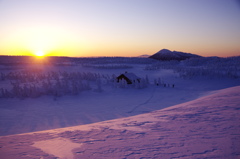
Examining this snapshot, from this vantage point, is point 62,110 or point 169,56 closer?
point 62,110

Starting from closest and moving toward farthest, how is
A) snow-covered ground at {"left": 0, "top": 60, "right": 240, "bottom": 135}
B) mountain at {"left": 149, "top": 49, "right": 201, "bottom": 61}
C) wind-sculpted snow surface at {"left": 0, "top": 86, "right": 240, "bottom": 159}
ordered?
1. wind-sculpted snow surface at {"left": 0, "top": 86, "right": 240, "bottom": 159}
2. snow-covered ground at {"left": 0, "top": 60, "right": 240, "bottom": 135}
3. mountain at {"left": 149, "top": 49, "right": 201, "bottom": 61}

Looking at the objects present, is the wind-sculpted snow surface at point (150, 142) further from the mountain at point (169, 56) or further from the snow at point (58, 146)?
the mountain at point (169, 56)

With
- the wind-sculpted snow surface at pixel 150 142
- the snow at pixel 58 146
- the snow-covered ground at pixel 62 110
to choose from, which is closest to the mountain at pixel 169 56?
the snow-covered ground at pixel 62 110

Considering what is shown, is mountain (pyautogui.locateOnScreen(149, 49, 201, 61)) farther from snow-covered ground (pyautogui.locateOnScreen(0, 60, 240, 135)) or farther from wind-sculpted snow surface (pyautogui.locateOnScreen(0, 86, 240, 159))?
wind-sculpted snow surface (pyautogui.locateOnScreen(0, 86, 240, 159))

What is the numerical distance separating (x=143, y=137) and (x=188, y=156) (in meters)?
1.53

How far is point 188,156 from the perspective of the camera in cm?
342

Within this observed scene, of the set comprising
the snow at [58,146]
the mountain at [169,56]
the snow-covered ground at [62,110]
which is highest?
the mountain at [169,56]

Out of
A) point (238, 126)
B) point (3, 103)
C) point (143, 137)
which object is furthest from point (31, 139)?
point (3, 103)

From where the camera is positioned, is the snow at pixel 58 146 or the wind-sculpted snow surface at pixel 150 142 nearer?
the wind-sculpted snow surface at pixel 150 142

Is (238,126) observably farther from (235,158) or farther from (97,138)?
(97,138)

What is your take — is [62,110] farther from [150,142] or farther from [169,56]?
[169,56]

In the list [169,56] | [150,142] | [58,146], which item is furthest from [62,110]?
[169,56]

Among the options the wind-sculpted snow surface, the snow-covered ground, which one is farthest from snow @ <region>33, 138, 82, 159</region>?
the snow-covered ground

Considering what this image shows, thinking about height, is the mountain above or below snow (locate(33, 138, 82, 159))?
above
